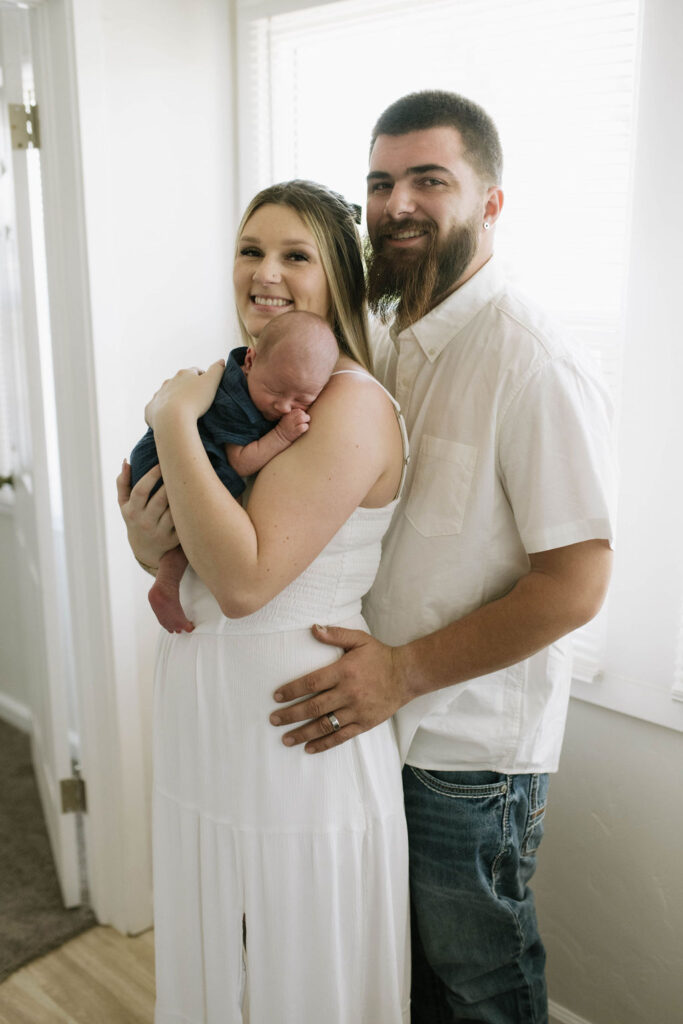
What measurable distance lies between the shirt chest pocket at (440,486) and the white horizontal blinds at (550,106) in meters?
0.46

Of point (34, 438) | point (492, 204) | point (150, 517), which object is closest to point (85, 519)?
point (34, 438)

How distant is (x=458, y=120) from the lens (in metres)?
1.35

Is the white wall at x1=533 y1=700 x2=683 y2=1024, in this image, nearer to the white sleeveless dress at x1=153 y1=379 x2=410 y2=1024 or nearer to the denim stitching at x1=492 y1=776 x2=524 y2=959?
the denim stitching at x1=492 y1=776 x2=524 y2=959

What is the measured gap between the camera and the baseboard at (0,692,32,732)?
10.9 feet

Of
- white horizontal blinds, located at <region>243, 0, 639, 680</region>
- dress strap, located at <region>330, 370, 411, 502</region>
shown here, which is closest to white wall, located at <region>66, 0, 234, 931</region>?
white horizontal blinds, located at <region>243, 0, 639, 680</region>

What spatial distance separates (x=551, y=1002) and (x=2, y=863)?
1600 millimetres

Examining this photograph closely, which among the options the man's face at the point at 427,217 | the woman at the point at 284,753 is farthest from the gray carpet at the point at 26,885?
the man's face at the point at 427,217

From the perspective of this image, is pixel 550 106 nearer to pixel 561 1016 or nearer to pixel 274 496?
Answer: pixel 274 496

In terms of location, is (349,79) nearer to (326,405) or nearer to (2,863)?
(326,405)

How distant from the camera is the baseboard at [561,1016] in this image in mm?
1846

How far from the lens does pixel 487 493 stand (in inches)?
51.4

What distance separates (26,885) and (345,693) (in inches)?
65.3

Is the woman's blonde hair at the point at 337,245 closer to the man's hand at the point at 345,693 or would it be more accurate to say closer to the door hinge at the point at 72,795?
the man's hand at the point at 345,693

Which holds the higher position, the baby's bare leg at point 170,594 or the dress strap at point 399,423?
the dress strap at point 399,423
